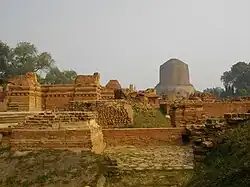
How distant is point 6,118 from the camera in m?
15.3

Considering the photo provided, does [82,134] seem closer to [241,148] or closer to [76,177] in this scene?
[76,177]

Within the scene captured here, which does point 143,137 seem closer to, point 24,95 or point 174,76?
point 24,95

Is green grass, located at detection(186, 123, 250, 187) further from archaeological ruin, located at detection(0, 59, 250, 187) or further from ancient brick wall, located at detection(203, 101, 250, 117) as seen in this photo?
ancient brick wall, located at detection(203, 101, 250, 117)

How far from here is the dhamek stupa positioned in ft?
191

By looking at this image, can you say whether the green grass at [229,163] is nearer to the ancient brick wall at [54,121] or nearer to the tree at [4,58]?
the ancient brick wall at [54,121]

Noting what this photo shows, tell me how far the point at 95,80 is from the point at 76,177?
41.1ft

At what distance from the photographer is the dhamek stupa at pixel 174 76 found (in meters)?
58.3

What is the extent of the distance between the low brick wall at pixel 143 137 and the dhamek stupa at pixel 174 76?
4533 centimetres

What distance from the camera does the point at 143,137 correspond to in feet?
40.1

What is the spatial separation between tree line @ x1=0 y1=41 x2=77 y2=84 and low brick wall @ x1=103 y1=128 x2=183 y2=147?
1168 inches

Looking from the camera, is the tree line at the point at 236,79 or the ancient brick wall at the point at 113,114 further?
→ the tree line at the point at 236,79

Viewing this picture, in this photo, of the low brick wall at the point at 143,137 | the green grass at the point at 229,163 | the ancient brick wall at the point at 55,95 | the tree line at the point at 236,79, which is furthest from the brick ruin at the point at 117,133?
the tree line at the point at 236,79

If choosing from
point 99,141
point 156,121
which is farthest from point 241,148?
point 156,121

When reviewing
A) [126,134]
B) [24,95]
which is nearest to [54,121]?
[126,134]
